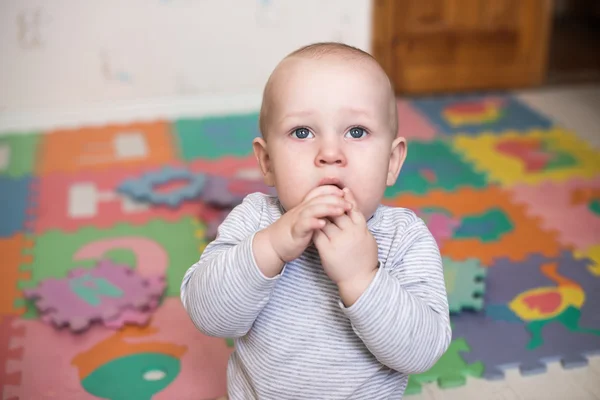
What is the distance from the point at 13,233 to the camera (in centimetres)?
155

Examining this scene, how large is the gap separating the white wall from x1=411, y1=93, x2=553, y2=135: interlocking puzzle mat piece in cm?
36

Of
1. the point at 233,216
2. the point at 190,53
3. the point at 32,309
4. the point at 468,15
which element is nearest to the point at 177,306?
the point at 32,309

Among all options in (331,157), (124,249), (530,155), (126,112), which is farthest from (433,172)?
(331,157)

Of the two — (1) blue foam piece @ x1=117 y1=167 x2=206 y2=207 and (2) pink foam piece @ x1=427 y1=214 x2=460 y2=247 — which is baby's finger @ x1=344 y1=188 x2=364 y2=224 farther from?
(1) blue foam piece @ x1=117 y1=167 x2=206 y2=207

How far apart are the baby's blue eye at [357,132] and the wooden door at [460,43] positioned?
5.71 feet

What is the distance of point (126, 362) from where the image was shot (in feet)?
3.68

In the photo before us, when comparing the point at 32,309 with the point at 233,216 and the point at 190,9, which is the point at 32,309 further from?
the point at 190,9

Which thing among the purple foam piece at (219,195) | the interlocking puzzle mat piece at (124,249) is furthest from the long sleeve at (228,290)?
the purple foam piece at (219,195)

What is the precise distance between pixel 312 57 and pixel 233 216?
216 millimetres

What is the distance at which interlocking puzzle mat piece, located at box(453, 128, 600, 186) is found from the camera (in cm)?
181

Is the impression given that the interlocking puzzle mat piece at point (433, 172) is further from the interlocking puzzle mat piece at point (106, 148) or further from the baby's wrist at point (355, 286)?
the baby's wrist at point (355, 286)

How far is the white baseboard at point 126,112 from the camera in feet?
7.23

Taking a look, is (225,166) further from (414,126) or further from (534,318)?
(534,318)

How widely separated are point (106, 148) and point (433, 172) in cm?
96
